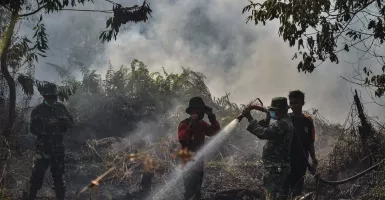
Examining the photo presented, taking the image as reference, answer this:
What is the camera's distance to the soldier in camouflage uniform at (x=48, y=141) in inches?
245

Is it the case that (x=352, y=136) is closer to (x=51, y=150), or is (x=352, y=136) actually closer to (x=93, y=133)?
(x=51, y=150)

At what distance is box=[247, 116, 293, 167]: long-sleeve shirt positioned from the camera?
4.71 m

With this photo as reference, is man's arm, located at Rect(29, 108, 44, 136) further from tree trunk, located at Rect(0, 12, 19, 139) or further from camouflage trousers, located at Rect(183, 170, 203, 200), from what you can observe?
camouflage trousers, located at Rect(183, 170, 203, 200)

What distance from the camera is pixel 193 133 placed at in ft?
18.7

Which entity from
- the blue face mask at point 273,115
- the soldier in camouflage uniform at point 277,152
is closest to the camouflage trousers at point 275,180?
the soldier in camouflage uniform at point 277,152

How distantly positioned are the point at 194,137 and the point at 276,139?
132 centimetres

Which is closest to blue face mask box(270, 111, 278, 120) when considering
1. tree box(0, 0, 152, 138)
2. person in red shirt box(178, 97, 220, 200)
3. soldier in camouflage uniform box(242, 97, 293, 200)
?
soldier in camouflage uniform box(242, 97, 293, 200)

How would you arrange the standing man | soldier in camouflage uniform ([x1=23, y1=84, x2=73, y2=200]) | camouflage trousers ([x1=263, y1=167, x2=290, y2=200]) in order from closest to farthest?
camouflage trousers ([x1=263, y1=167, x2=290, y2=200]) < the standing man < soldier in camouflage uniform ([x1=23, y1=84, x2=73, y2=200])

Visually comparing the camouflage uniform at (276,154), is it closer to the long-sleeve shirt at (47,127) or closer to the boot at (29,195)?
the long-sleeve shirt at (47,127)

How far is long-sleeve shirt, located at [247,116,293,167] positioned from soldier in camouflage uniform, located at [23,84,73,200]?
130 inches

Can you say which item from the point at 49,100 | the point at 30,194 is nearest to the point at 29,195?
the point at 30,194

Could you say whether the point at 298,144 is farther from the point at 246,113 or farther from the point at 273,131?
the point at 246,113

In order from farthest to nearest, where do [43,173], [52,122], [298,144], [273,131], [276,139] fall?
[52,122]
[43,173]
[298,144]
[276,139]
[273,131]

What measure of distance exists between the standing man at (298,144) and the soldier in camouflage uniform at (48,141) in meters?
3.56
